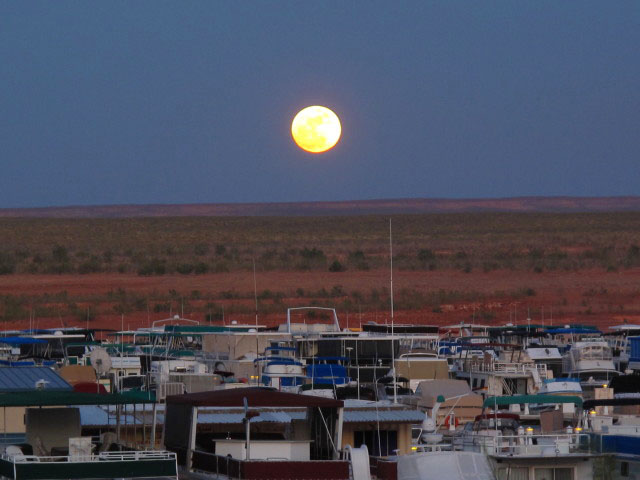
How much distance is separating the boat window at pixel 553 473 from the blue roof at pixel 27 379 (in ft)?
22.7

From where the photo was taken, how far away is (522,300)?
92438 mm

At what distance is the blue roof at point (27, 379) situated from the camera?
2242 cm

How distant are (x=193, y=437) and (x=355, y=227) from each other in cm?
13746

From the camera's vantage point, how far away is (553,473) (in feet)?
72.9

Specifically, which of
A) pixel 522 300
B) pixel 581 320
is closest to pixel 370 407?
pixel 581 320

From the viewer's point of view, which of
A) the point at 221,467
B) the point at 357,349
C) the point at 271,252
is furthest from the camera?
the point at 271,252

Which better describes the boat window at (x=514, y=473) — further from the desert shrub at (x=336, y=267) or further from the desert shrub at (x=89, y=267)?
the desert shrub at (x=89, y=267)

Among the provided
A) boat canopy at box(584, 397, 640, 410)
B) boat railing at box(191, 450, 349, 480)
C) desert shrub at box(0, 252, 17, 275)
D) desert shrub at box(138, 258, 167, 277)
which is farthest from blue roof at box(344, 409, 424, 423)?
desert shrub at box(0, 252, 17, 275)

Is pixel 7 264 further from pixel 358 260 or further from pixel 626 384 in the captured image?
pixel 626 384

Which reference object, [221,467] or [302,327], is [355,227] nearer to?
[302,327]

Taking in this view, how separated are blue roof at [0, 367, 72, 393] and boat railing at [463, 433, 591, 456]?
6088 millimetres

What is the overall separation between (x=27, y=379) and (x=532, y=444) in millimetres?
7515

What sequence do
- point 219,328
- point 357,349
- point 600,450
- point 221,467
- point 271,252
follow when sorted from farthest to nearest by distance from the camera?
point 271,252
point 219,328
point 357,349
point 600,450
point 221,467

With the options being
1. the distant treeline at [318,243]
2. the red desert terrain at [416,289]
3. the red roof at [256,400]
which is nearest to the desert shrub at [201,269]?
the distant treeline at [318,243]
